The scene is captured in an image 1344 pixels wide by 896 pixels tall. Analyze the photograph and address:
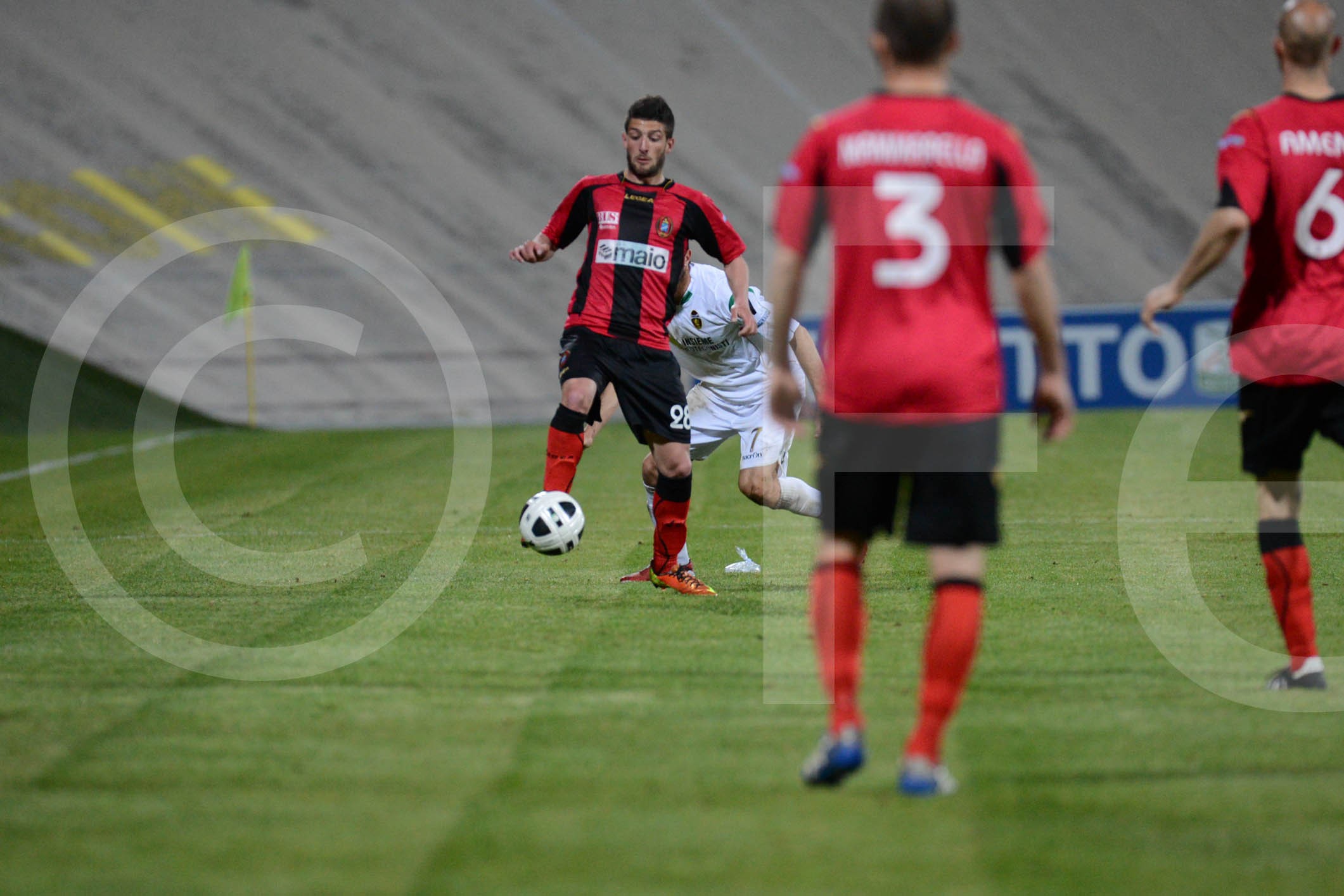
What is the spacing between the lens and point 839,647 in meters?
3.87

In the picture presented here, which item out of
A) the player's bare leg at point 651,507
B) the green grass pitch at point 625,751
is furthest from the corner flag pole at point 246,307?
the player's bare leg at point 651,507

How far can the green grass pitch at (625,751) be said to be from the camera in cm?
329

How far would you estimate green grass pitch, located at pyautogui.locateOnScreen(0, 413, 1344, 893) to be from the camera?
3.29 meters

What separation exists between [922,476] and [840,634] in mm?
476

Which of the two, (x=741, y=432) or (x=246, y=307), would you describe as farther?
(x=246, y=307)

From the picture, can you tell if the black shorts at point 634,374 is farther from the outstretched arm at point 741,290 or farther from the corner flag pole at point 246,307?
the corner flag pole at point 246,307

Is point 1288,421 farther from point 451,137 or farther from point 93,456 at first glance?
point 451,137

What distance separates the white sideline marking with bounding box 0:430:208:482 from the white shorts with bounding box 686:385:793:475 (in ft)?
26.0

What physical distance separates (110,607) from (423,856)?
13.7 feet

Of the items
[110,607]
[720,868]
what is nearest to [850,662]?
[720,868]

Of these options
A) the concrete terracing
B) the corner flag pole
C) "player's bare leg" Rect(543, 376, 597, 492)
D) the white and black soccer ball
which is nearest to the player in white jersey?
"player's bare leg" Rect(543, 376, 597, 492)

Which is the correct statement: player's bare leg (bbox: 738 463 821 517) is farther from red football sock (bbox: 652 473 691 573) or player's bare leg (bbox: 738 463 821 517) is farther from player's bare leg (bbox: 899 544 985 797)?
player's bare leg (bbox: 899 544 985 797)

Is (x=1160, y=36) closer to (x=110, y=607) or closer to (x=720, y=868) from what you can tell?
(x=110, y=607)

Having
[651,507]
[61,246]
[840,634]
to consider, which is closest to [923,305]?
[840,634]
